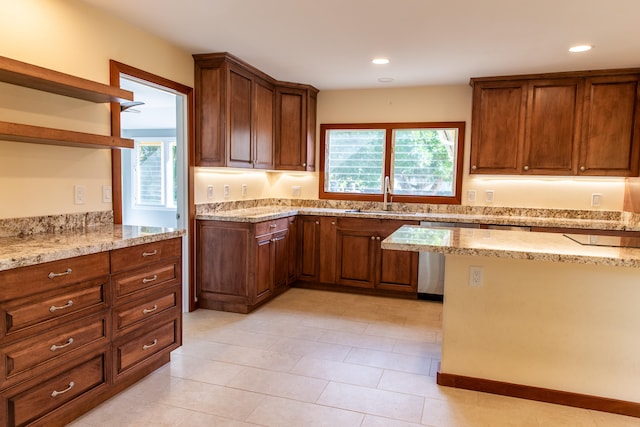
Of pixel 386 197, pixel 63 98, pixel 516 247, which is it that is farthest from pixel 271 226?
pixel 516 247

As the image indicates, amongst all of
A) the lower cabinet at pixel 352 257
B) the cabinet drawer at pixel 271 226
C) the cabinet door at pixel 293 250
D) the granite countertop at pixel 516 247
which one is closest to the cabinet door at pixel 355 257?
the lower cabinet at pixel 352 257

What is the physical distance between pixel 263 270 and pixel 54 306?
6.90ft

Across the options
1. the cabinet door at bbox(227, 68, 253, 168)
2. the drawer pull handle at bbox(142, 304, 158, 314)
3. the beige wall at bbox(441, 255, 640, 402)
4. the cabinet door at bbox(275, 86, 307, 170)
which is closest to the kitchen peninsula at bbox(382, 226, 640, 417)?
the beige wall at bbox(441, 255, 640, 402)

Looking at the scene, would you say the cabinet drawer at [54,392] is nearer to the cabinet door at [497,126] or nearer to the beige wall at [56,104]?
the beige wall at [56,104]

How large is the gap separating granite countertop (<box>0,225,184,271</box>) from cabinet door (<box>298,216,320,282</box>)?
212 centimetres

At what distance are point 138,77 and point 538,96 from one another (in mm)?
3629

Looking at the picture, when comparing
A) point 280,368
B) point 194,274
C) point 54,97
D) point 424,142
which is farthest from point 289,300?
point 54,97

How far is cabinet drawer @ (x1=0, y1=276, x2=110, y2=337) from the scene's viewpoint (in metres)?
1.65

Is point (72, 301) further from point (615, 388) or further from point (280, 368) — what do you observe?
point (615, 388)

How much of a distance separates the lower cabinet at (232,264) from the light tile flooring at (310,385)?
214 mm

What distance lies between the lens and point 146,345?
7.88 feet

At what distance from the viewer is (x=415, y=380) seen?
8.25ft

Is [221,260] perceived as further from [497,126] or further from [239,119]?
[497,126]

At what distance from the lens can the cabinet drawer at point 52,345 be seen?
166 cm
